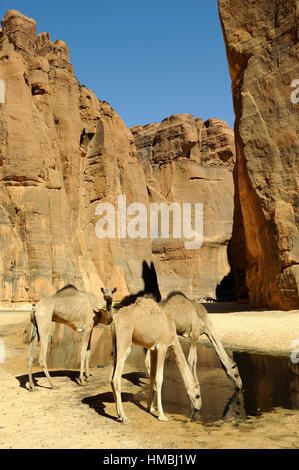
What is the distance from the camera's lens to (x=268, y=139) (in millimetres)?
25203

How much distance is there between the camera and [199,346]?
15.5 m

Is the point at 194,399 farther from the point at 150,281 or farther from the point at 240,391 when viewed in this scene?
the point at 150,281

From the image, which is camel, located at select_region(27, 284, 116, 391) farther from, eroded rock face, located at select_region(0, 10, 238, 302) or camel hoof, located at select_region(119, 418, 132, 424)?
eroded rock face, located at select_region(0, 10, 238, 302)

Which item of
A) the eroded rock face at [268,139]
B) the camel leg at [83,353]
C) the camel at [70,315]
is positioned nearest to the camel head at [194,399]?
the camel at [70,315]

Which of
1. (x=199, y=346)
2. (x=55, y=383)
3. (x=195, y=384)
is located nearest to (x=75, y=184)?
(x=199, y=346)

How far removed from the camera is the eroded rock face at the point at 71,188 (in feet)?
121

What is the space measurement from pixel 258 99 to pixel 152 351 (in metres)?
23.7

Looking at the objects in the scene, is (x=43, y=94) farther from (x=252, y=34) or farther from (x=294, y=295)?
(x=294, y=295)

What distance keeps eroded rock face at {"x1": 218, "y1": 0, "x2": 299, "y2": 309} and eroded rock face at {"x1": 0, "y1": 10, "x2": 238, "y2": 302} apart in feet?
66.2

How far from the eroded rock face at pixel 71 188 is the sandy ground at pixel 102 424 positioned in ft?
90.2

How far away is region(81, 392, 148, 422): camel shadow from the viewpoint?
6.88 meters

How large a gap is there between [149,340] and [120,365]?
0.72 metres

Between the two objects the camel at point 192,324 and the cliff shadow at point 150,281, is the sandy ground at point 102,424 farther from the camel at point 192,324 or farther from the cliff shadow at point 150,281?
the cliff shadow at point 150,281

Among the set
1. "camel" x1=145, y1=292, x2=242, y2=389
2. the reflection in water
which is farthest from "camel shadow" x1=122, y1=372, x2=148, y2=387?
"camel" x1=145, y1=292, x2=242, y2=389
